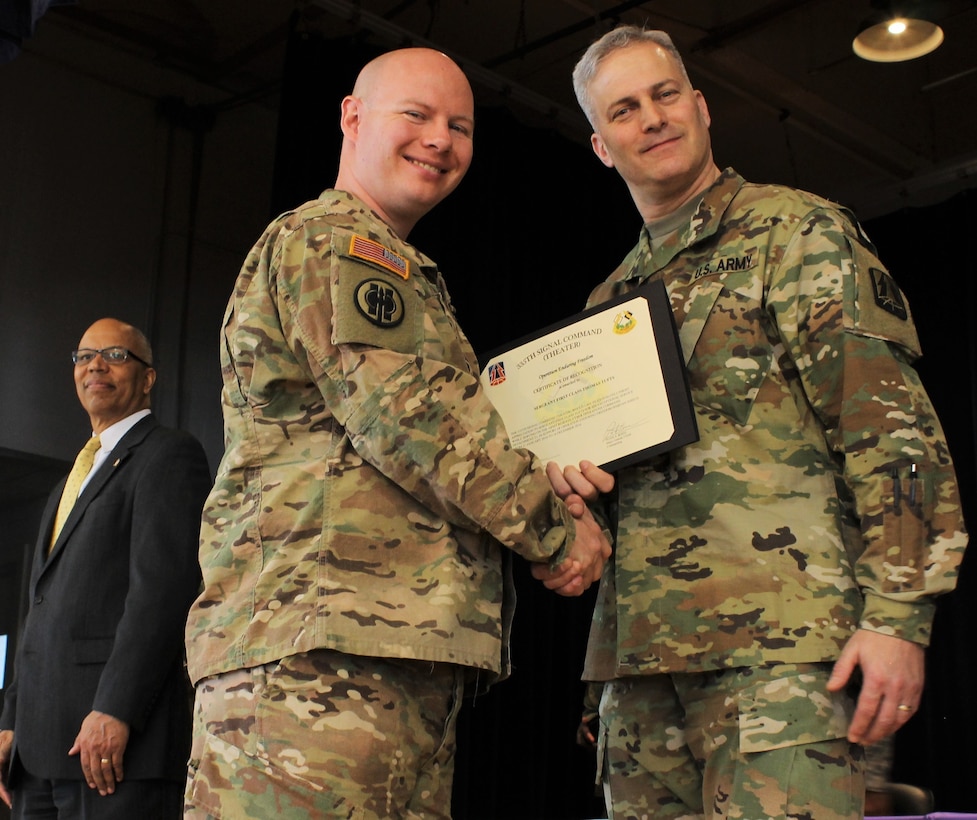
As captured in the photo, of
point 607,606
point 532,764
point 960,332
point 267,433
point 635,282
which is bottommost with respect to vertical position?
point 532,764

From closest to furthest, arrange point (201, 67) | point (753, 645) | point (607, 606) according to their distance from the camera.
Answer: point (753, 645) < point (607, 606) < point (201, 67)

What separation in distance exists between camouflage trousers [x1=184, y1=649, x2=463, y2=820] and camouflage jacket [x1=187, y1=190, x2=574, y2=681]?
40mm

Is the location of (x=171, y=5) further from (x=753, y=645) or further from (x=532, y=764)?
(x=753, y=645)

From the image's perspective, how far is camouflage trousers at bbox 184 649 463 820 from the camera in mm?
1417

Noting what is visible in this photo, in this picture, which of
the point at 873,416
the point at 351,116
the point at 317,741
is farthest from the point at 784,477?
the point at 351,116

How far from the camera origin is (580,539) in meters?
1.66

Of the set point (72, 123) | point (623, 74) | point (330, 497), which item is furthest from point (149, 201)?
point (330, 497)

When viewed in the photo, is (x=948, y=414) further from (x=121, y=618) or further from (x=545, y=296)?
(x=121, y=618)

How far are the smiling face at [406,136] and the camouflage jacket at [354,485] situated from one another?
20cm

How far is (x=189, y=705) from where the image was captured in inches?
112

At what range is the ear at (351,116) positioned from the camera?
1.93 m

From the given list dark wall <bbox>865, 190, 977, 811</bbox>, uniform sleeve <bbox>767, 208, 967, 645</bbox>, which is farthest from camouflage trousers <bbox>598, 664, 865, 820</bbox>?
dark wall <bbox>865, 190, 977, 811</bbox>

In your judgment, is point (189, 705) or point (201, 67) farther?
point (201, 67)

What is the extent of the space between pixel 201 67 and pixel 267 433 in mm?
4581
